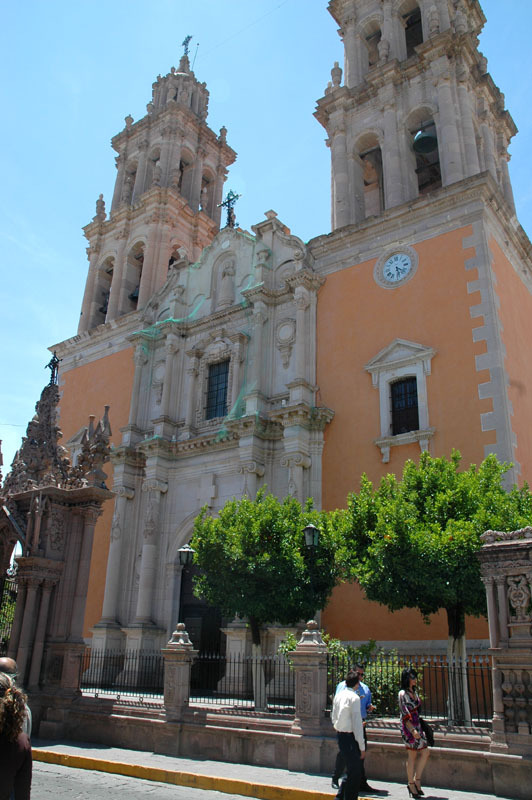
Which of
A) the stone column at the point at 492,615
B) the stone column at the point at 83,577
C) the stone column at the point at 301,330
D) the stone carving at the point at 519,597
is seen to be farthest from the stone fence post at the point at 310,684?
the stone column at the point at 301,330

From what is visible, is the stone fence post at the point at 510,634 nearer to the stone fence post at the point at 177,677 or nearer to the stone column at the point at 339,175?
the stone fence post at the point at 177,677

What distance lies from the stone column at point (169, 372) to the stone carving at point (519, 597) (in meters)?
15.8

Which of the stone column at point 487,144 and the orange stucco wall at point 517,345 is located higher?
the stone column at point 487,144

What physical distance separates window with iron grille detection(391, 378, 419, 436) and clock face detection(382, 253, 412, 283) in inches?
132

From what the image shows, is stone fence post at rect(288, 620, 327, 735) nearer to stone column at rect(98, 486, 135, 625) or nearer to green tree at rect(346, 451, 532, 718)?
green tree at rect(346, 451, 532, 718)

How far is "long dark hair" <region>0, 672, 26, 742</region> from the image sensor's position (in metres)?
3.55

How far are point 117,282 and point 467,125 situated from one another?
15387mm

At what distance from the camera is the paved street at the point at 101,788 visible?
24.8 ft

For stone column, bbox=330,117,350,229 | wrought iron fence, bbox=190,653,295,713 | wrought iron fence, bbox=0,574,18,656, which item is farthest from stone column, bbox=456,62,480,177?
wrought iron fence, bbox=0,574,18,656

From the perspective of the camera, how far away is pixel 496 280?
58.8ft

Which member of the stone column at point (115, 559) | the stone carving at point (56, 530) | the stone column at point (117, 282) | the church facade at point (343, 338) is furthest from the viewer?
the stone column at point (117, 282)

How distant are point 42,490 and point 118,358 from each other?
45.2 feet

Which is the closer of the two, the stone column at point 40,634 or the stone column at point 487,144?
the stone column at point 40,634

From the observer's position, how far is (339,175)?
76.3 ft
